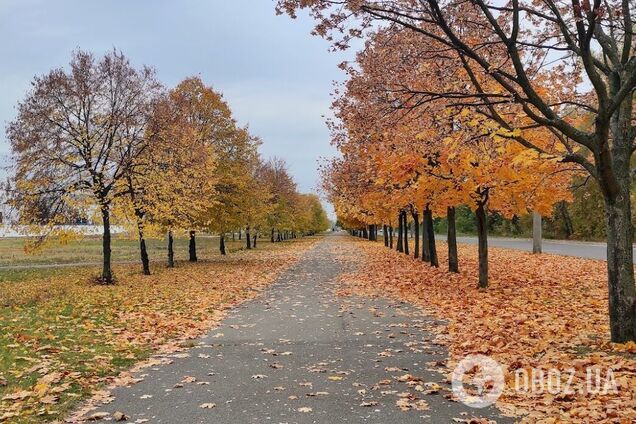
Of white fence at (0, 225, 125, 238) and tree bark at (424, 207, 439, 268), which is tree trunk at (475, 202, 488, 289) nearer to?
tree bark at (424, 207, 439, 268)

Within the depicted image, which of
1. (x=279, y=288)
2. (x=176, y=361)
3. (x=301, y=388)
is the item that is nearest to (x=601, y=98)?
(x=301, y=388)

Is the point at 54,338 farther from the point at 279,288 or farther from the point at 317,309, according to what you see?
the point at 279,288

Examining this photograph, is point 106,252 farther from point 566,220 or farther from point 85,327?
point 566,220

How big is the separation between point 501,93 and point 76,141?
46.5 feet

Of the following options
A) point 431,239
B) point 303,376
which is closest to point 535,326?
point 303,376

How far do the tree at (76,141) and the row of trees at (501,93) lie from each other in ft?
33.9

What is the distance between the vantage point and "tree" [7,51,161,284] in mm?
17156

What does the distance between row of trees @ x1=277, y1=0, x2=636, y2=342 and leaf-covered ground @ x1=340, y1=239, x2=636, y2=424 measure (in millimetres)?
1076

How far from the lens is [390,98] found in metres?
9.03

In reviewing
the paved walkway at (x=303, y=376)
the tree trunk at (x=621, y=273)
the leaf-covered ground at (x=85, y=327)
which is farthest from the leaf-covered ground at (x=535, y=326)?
the leaf-covered ground at (x=85, y=327)

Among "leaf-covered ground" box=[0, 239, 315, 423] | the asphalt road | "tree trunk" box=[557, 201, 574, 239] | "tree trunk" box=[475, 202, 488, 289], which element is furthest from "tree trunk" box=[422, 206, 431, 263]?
"tree trunk" box=[557, 201, 574, 239]

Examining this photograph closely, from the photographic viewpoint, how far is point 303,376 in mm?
6570

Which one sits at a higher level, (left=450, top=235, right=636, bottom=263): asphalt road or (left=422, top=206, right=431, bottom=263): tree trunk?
(left=422, top=206, right=431, bottom=263): tree trunk

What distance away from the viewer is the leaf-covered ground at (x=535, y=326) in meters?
5.16
